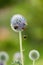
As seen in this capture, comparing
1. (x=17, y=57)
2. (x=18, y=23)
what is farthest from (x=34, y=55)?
(x=18, y=23)

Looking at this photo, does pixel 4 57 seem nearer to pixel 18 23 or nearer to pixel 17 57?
pixel 17 57

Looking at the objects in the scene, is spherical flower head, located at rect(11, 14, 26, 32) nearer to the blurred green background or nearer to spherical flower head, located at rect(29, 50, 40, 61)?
the blurred green background

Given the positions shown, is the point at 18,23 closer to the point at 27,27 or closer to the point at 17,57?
the point at 27,27

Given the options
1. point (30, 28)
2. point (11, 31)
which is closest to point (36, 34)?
point (30, 28)

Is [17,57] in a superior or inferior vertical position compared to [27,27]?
inferior

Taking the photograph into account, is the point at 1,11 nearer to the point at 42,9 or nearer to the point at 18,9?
the point at 18,9
